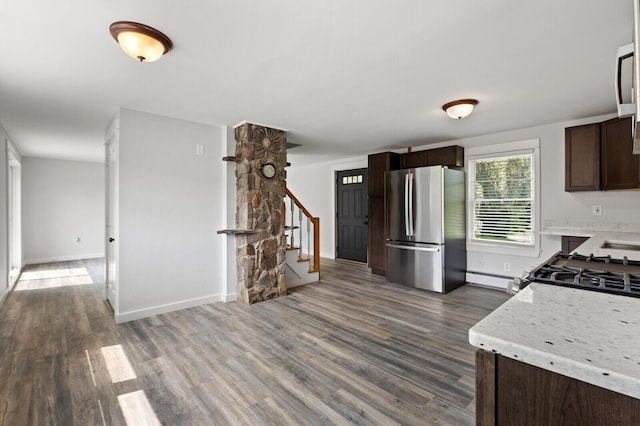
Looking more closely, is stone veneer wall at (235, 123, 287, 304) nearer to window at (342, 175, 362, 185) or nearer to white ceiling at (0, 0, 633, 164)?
white ceiling at (0, 0, 633, 164)

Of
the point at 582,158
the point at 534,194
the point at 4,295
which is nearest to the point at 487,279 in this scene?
the point at 534,194

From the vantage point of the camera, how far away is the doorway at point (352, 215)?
665 cm

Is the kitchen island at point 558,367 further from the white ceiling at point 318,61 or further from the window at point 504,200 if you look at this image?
the window at point 504,200

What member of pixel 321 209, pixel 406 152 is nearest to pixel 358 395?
pixel 406 152

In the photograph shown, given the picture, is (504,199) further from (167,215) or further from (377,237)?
(167,215)

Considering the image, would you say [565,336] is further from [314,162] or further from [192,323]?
[314,162]

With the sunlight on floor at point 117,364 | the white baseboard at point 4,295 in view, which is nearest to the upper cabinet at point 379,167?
the sunlight on floor at point 117,364

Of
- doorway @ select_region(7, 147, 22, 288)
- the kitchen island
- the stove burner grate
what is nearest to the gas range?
the stove burner grate

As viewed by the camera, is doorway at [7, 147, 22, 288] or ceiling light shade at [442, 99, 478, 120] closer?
ceiling light shade at [442, 99, 478, 120]

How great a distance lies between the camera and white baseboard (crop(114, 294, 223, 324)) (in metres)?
3.36

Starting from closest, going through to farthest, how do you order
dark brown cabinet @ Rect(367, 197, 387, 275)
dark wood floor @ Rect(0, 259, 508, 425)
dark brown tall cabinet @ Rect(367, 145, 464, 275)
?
dark wood floor @ Rect(0, 259, 508, 425) → dark brown tall cabinet @ Rect(367, 145, 464, 275) → dark brown cabinet @ Rect(367, 197, 387, 275)

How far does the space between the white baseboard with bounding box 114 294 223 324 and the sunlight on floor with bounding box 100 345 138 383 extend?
0.64m

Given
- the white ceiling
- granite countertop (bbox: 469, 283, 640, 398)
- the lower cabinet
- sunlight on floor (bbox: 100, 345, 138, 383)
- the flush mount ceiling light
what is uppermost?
the white ceiling

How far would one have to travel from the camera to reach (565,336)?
2.30 feet
